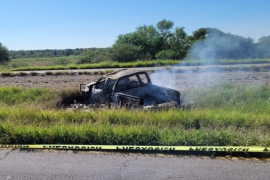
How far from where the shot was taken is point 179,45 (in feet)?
145

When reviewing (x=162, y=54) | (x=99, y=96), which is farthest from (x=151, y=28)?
(x=99, y=96)

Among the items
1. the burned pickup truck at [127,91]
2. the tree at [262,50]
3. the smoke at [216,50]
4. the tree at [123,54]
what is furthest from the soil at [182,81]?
the tree at [123,54]

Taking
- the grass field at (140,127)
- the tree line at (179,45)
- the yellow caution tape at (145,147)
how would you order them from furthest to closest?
1. the tree line at (179,45)
2. the grass field at (140,127)
3. the yellow caution tape at (145,147)

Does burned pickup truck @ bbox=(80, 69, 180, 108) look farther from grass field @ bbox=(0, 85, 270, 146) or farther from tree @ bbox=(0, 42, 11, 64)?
tree @ bbox=(0, 42, 11, 64)

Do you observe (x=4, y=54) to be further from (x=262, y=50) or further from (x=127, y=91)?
(x=127, y=91)

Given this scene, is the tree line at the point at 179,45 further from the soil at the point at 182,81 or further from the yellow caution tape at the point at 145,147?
the yellow caution tape at the point at 145,147

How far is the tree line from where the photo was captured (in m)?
22.1

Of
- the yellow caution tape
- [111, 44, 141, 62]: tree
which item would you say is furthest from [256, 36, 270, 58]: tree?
the yellow caution tape

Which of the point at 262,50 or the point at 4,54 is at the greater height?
the point at 4,54

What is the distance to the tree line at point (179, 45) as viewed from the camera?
22142mm

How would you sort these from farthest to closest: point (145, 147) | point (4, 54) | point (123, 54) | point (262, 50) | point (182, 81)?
point (4, 54)
point (123, 54)
point (262, 50)
point (182, 81)
point (145, 147)

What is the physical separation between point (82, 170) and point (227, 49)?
24839 mm

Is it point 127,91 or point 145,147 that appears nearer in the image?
point 145,147

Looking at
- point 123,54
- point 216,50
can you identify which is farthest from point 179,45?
point 216,50
